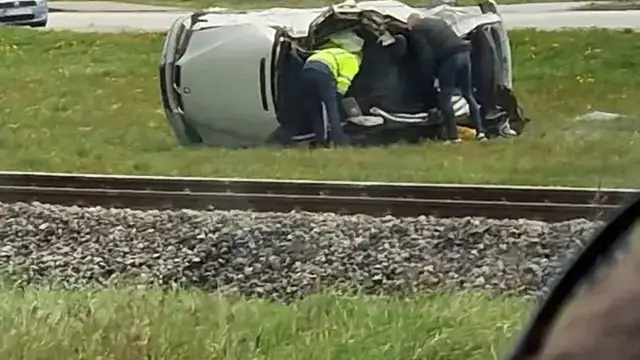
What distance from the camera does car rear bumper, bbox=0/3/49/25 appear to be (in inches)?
227

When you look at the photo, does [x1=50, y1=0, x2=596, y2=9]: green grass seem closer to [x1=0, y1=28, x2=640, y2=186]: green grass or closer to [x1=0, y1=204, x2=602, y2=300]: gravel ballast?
[x1=0, y1=28, x2=640, y2=186]: green grass

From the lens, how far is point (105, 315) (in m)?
2.67

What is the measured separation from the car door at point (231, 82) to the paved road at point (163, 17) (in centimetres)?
22

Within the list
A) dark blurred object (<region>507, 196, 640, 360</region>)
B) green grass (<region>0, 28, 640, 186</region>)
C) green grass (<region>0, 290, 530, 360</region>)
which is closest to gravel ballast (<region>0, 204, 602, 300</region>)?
green grass (<region>0, 290, 530, 360</region>)

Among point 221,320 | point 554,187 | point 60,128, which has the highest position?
point 221,320

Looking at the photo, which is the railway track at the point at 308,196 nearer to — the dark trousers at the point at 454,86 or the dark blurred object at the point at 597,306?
the dark trousers at the point at 454,86

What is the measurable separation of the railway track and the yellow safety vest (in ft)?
2.95

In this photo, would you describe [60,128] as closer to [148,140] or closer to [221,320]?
[148,140]

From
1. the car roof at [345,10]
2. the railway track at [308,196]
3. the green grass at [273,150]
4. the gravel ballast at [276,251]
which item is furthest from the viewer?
the car roof at [345,10]

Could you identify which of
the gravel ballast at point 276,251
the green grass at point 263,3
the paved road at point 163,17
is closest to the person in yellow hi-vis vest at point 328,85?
the green grass at point 263,3

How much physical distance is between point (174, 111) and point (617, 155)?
2.01m

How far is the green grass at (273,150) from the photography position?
441cm

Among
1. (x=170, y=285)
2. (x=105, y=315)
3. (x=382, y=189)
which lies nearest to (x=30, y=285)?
(x=170, y=285)

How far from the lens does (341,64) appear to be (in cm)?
487
